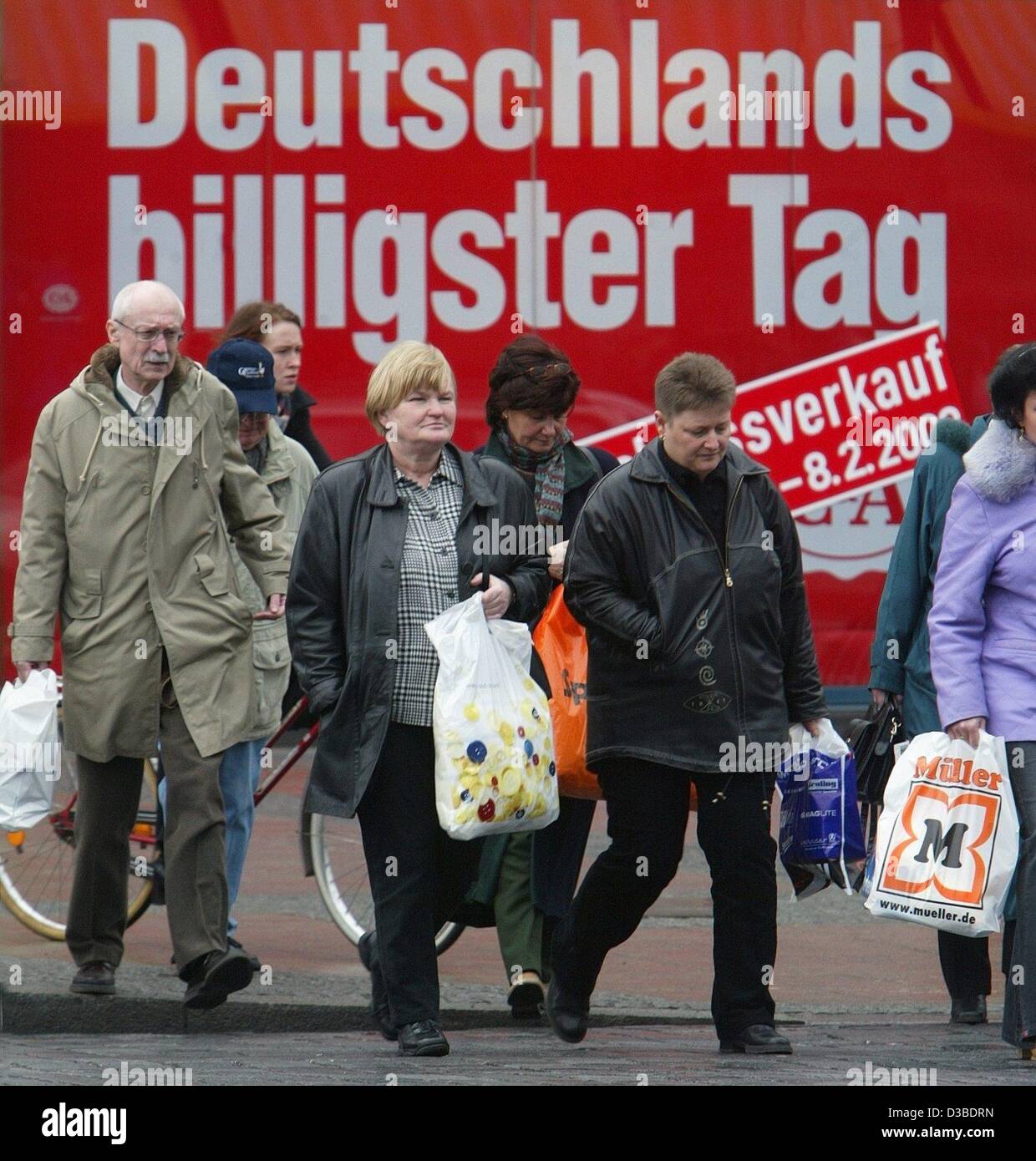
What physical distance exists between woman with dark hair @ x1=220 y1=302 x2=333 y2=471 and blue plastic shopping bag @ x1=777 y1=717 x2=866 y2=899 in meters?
2.37

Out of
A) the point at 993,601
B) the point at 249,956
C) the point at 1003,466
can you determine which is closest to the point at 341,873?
the point at 249,956

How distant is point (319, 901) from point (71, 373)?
4.04 m

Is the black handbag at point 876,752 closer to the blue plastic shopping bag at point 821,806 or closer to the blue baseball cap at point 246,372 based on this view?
the blue plastic shopping bag at point 821,806

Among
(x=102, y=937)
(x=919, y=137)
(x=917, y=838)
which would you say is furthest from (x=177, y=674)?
(x=919, y=137)

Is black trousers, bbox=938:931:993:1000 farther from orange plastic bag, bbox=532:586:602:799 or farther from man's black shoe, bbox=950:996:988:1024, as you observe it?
orange plastic bag, bbox=532:586:602:799

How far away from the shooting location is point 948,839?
218 inches

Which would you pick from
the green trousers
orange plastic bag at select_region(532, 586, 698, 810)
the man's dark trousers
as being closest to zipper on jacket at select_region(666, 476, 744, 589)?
orange plastic bag at select_region(532, 586, 698, 810)

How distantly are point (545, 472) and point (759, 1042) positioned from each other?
5.90 ft

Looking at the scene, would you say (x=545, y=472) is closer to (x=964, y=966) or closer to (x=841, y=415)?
(x=964, y=966)

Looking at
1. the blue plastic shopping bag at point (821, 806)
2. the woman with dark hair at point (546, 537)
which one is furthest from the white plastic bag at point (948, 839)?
the woman with dark hair at point (546, 537)

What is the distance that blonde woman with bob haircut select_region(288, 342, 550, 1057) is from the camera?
5699 mm

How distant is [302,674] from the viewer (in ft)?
19.0

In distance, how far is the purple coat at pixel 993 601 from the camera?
5.57m

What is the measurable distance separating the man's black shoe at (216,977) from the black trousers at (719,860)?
1.04m
